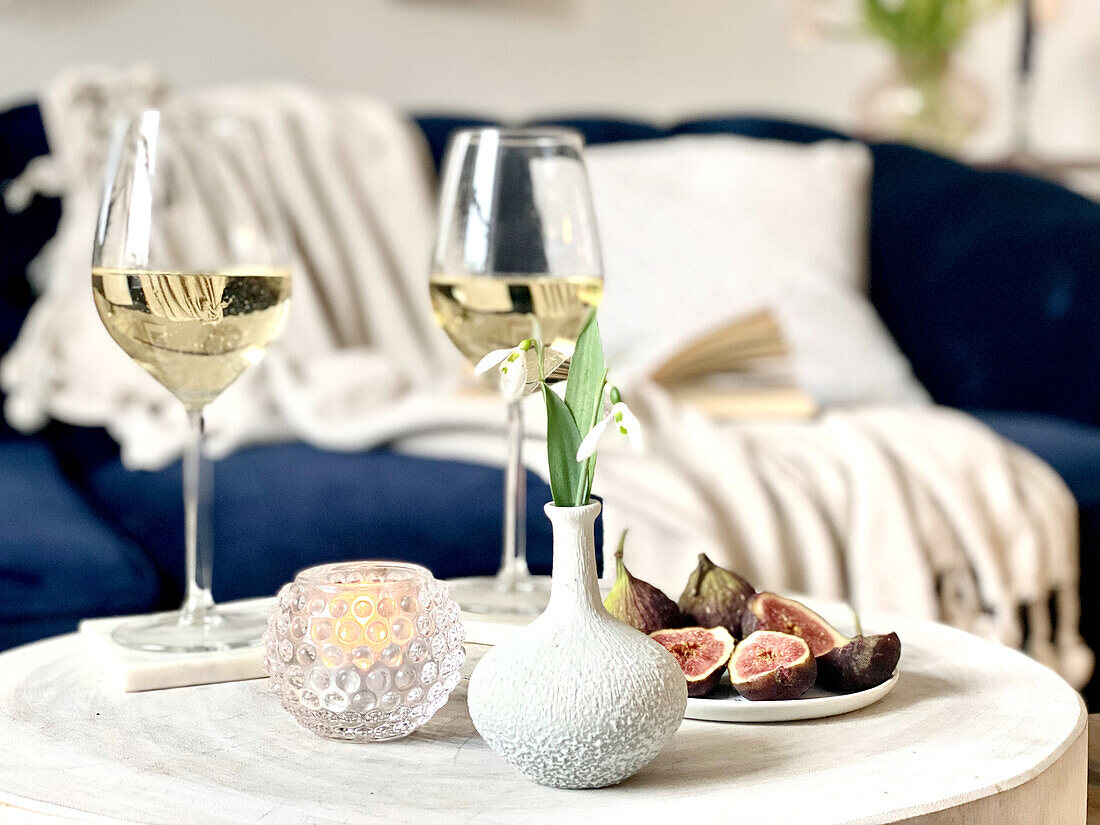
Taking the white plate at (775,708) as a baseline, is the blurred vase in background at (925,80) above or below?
above

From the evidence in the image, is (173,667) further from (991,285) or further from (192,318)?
(991,285)

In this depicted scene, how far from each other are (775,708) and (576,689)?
0.13 meters

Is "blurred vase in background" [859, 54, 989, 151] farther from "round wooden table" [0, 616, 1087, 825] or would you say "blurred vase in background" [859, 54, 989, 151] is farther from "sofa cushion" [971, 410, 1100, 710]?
"round wooden table" [0, 616, 1087, 825]

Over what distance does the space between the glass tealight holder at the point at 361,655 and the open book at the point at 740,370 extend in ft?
4.11

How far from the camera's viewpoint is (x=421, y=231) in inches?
85.0

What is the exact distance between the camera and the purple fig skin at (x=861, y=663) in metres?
0.62

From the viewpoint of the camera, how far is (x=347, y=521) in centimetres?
143

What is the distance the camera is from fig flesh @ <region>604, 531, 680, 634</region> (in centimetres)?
65

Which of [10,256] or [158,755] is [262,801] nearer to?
[158,755]

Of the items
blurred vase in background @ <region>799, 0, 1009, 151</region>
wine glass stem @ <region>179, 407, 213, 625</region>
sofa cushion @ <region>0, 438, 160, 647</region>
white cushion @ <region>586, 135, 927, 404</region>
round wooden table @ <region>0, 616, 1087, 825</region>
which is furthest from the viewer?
blurred vase in background @ <region>799, 0, 1009, 151</region>

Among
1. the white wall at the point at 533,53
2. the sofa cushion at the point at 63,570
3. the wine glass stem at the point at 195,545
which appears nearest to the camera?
the wine glass stem at the point at 195,545

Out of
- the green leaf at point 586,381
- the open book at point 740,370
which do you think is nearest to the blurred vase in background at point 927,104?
the open book at point 740,370

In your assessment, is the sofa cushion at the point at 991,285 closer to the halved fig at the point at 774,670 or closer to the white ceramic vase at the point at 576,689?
the halved fig at the point at 774,670

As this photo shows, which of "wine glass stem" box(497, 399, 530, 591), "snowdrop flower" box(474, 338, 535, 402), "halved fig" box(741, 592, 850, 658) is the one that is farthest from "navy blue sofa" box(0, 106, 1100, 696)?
"snowdrop flower" box(474, 338, 535, 402)
